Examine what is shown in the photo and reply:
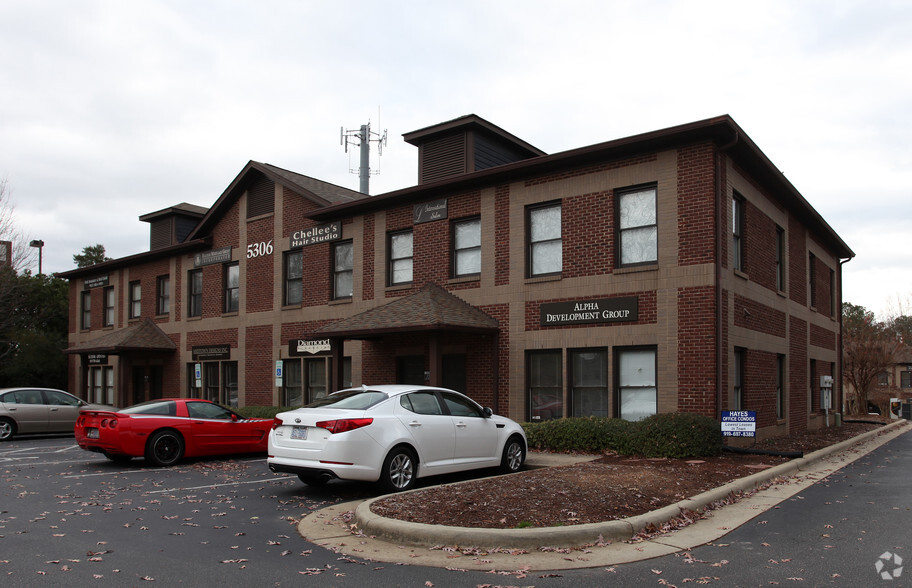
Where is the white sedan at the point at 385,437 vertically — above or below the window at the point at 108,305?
below

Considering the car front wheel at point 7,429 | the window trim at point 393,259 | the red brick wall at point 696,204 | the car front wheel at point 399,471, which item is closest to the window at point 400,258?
the window trim at point 393,259

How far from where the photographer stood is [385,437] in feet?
34.2

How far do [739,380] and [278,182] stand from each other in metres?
15.4

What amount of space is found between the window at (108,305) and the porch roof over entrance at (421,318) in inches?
674

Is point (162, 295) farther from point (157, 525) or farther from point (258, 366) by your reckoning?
point (157, 525)

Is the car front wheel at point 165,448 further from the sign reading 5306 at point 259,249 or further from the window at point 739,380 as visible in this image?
the window at point 739,380

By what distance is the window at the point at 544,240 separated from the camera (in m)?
17.8

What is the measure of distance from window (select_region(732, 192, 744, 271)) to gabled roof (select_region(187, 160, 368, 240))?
1109cm

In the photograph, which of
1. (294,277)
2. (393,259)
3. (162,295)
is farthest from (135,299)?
(393,259)

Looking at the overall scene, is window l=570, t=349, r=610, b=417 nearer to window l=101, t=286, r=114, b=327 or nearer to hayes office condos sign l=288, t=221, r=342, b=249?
hayes office condos sign l=288, t=221, r=342, b=249

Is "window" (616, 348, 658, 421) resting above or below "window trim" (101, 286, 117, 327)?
below

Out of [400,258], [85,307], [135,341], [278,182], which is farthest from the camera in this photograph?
[85,307]

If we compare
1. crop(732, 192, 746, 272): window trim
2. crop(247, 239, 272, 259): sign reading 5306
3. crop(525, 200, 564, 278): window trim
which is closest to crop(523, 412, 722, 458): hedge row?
crop(525, 200, 564, 278): window trim

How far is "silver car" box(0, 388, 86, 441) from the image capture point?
20.9 metres
